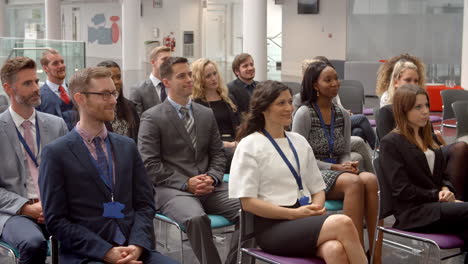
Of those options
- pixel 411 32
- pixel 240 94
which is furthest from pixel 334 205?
pixel 411 32

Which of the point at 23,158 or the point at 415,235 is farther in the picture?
the point at 415,235

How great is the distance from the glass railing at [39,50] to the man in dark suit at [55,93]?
221 inches

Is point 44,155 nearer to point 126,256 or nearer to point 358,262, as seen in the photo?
point 126,256

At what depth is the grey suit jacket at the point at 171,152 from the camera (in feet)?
15.4

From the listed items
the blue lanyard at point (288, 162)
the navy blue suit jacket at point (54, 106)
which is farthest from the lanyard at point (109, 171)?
the navy blue suit jacket at point (54, 106)

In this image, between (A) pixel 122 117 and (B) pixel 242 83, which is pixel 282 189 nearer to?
(A) pixel 122 117

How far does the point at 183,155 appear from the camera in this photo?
479cm

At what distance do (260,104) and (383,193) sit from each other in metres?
1.08

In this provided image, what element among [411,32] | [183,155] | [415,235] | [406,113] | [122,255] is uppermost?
[411,32]

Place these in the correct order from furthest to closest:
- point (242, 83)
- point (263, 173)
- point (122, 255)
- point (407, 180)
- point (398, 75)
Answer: point (242, 83) → point (398, 75) → point (407, 180) → point (263, 173) → point (122, 255)

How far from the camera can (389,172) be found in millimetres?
4387

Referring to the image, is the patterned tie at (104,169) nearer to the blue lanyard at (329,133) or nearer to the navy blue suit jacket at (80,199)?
the navy blue suit jacket at (80,199)

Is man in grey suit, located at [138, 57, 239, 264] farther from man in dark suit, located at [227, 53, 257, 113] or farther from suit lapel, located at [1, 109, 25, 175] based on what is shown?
man in dark suit, located at [227, 53, 257, 113]

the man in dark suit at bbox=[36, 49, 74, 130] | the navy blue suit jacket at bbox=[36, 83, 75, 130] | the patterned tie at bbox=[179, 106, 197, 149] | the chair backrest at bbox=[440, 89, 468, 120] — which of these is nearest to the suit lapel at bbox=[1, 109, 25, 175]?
the patterned tie at bbox=[179, 106, 197, 149]
